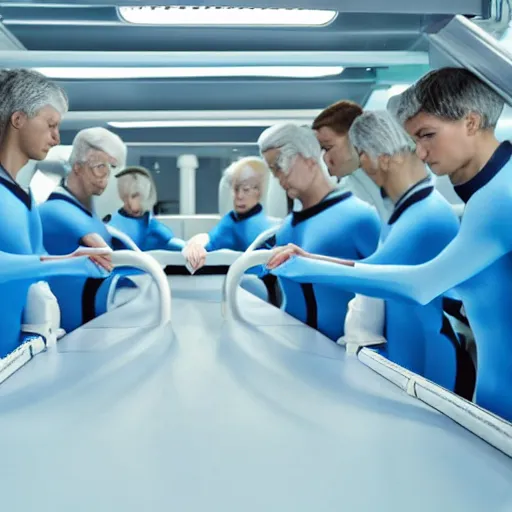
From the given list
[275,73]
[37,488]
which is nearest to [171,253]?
[275,73]

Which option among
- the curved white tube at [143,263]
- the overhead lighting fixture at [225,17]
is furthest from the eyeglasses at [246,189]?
the overhead lighting fixture at [225,17]

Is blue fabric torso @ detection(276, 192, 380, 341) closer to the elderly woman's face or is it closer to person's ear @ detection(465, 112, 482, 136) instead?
person's ear @ detection(465, 112, 482, 136)

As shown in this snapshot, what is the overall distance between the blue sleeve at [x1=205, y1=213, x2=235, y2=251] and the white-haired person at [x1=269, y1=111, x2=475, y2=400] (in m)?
1.21

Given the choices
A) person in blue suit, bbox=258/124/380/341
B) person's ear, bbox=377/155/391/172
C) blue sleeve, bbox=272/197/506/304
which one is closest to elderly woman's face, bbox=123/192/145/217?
person in blue suit, bbox=258/124/380/341

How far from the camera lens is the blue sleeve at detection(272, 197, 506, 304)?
0.67m

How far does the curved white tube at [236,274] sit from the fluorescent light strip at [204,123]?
0.57m

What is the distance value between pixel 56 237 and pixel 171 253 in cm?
76

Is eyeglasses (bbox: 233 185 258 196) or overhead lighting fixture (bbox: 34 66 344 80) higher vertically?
overhead lighting fixture (bbox: 34 66 344 80)

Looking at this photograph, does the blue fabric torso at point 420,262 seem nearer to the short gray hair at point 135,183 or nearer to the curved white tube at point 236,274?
Answer: the curved white tube at point 236,274

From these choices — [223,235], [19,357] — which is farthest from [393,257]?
[223,235]

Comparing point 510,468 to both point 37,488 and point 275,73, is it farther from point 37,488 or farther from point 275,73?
point 275,73

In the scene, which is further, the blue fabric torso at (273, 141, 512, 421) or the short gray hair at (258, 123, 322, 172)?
the short gray hair at (258, 123, 322, 172)

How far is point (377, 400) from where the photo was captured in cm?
67

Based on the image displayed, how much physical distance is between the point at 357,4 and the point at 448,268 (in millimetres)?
351
